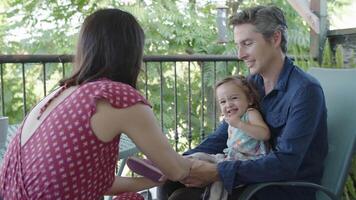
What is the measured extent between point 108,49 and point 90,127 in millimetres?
246

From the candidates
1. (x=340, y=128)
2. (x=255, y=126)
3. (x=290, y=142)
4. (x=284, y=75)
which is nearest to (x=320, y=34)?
(x=340, y=128)

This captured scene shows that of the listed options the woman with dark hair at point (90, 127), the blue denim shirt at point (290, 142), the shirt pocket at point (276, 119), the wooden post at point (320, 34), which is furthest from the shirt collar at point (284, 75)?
the wooden post at point (320, 34)

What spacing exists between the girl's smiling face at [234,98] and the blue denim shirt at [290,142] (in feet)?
0.31

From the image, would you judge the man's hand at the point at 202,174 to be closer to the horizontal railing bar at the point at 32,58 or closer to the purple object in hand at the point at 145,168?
the purple object in hand at the point at 145,168

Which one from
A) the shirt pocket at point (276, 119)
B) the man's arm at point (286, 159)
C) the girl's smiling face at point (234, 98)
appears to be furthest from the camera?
the girl's smiling face at point (234, 98)

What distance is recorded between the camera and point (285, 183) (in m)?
1.55

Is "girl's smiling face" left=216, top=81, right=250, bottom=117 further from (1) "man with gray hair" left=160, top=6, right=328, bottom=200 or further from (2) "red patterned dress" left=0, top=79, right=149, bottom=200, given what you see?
(2) "red patterned dress" left=0, top=79, right=149, bottom=200

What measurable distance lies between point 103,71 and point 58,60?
42.1 inches

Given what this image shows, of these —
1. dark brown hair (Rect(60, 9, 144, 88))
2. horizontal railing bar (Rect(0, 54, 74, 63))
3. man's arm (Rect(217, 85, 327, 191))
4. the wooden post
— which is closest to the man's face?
man's arm (Rect(217, 85, 327, 191))

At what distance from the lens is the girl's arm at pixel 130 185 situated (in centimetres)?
156

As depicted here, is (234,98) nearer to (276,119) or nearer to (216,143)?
(276,119)

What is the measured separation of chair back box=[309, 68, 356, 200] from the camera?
70.9 inches

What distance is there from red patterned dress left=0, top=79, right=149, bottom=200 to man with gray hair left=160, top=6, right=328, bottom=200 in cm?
47

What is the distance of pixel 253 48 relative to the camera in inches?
70.5
